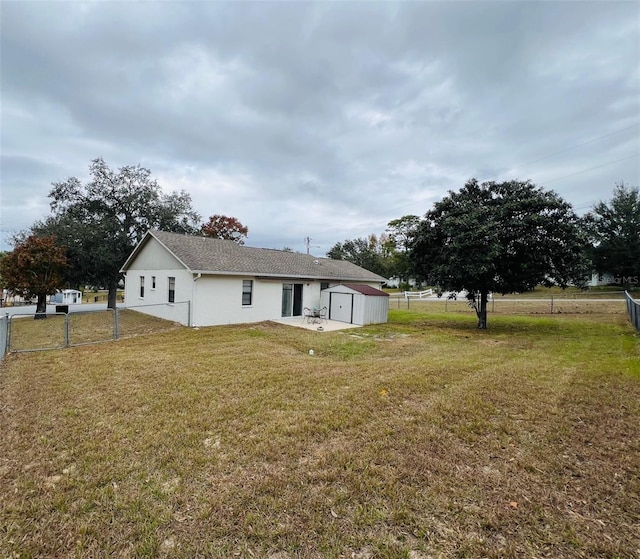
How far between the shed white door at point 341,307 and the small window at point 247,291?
4.62 meters

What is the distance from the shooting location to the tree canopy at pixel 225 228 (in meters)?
38.4

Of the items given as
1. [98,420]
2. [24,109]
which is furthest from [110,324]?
[98,420]

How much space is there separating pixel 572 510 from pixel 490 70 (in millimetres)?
15274

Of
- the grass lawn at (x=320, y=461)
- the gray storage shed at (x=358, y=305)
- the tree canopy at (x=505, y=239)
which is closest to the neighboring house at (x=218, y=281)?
the gray storage shed at (x=358, y=305)

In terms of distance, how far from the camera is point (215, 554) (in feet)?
7.09

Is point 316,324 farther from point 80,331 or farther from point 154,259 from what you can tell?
point 80,331

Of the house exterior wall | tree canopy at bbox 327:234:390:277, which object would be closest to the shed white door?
the house exterior wall

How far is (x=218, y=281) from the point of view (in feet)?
46.1

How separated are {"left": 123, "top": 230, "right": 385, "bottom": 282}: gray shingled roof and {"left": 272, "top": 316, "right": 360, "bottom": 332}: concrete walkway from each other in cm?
233

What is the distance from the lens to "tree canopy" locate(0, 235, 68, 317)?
54.7 feet

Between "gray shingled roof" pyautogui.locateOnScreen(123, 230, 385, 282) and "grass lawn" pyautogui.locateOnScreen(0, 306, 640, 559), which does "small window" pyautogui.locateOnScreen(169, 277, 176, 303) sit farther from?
"grass lawn" pyautogui.locateOnScreen(0, 306, 640, 559)

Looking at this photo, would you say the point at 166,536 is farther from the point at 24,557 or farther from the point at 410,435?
the point at 410,435

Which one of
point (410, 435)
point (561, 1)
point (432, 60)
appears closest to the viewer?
point (410, 435)

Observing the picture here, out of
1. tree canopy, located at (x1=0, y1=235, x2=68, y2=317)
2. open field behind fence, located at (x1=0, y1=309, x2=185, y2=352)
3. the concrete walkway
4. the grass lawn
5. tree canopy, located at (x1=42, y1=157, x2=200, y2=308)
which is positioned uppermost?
tree canopy, located at (x1=42, y1=157, x2=200, y2=308)
